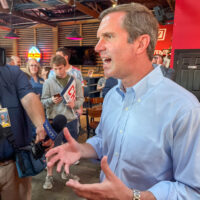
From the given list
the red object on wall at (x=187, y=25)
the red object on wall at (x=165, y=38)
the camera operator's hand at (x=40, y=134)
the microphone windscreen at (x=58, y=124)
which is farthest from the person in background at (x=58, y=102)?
the red object on wall at (x=165, y=38)

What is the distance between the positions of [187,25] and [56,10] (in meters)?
7.33

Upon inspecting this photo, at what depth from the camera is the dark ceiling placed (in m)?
6.62

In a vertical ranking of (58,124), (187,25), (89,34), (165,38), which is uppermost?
(89,34)

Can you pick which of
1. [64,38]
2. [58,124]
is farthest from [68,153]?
[64,38]

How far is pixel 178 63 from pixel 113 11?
166 inches

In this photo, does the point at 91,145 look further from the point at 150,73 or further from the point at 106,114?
the point at 150,73

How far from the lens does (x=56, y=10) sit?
Answer: 31.0 feet

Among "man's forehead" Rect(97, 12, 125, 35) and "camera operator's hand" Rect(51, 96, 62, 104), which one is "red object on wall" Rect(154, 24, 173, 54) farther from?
"man's forehead" Rect(97, 12, 125, 35)

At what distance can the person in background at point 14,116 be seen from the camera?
138 centimetres

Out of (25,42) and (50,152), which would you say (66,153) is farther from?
(25,42)

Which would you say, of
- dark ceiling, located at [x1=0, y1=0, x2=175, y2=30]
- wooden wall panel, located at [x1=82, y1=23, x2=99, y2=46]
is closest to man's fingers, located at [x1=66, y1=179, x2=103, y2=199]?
dark ceiling, located at [x1=0, y1=0, x2=175, y2=30]

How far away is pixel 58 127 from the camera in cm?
121

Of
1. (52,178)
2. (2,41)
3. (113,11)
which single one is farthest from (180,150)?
(2,41)

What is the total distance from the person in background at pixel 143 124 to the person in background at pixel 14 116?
0.59 m
